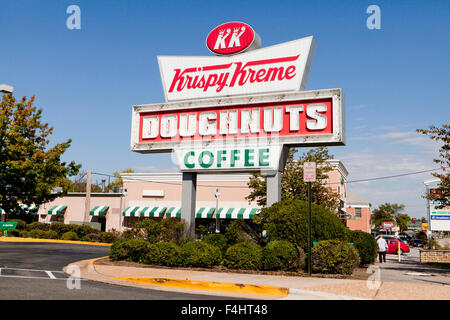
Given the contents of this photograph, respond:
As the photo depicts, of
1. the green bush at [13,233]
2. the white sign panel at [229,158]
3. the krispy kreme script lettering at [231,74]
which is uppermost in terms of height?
the krispy kreme script lettering at [231,74]

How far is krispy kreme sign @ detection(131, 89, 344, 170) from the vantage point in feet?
54.2

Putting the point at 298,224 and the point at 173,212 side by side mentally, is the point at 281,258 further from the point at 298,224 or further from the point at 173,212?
the point at 173,212

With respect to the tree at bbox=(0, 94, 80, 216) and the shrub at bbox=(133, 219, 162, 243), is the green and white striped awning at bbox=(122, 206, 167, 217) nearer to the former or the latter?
the tree at bbox=(0, 94, 80, 216)

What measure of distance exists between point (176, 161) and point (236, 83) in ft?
15.0

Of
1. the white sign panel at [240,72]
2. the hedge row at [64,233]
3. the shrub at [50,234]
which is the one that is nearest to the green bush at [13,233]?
the hedge row at [64,233]

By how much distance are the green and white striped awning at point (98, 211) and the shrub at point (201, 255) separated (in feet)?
107

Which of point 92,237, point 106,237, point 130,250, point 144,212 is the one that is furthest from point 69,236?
point 130,250

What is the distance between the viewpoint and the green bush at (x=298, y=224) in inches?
556

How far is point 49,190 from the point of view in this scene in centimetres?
3120

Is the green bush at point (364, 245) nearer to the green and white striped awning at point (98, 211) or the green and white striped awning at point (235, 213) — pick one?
the green and white striped awning at point (235, 213)

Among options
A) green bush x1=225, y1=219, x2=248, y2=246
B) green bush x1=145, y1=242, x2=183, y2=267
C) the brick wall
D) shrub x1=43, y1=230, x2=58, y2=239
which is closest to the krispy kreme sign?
green bush x1=225, y1=219, x2=248, y2=246

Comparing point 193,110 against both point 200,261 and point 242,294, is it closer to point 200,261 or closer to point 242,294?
point 200,261

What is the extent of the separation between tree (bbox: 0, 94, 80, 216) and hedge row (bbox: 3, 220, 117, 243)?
258cm
